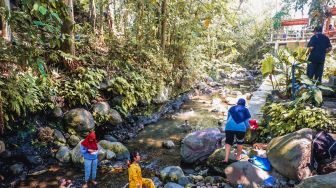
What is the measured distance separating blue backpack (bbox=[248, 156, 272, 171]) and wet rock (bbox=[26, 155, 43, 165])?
16.8ft

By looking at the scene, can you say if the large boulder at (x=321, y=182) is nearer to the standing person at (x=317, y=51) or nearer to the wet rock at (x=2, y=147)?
the standing person at (x=317, y=51)

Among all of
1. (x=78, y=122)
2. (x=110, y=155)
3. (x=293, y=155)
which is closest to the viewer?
(x=293, y=155)

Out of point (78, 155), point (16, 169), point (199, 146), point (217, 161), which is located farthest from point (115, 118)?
point (217, 161)

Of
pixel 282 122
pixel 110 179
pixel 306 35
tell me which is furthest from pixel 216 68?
pixel 110 179

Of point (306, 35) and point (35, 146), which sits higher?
point (306, 35)

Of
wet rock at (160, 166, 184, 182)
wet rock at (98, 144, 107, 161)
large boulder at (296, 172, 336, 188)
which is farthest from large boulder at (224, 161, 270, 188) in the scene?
wet rock at (98, 144, 107, 161)

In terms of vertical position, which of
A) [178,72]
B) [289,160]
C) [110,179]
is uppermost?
[178,72]

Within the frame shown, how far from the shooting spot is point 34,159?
6836 mm

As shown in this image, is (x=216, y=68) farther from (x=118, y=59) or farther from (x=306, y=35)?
(x=118, y=59)

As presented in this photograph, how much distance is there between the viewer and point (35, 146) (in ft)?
23.3

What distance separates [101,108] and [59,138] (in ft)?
5.87

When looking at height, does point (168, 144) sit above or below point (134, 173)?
below

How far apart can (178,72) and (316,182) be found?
11328 millimetres

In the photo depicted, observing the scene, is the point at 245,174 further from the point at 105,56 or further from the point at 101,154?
the point at 105,56
